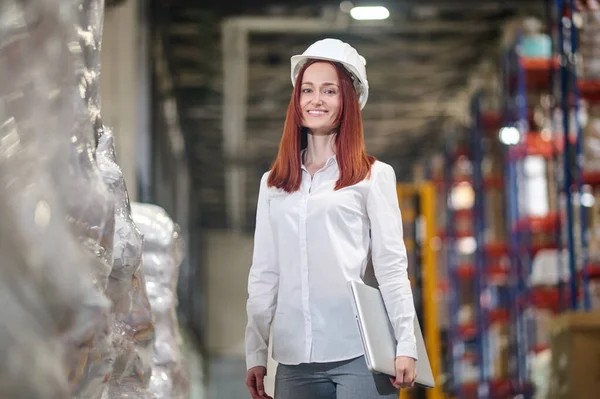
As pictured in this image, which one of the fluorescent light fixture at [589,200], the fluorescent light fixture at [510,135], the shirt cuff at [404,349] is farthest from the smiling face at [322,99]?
the fluorescent light fixture at [510,135]

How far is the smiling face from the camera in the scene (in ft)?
8.95

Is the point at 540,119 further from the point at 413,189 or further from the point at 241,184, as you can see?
the point at 241,184

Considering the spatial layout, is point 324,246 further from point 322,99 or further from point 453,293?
point 453,293

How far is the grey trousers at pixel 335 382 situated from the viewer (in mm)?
2590

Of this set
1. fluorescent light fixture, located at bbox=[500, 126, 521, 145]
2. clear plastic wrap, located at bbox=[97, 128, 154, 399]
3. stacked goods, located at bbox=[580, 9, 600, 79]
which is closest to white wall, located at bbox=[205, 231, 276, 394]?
fluorescent light fixture, located at bbox=[500, 126, 521, 145]

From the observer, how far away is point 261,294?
2746 millimetres

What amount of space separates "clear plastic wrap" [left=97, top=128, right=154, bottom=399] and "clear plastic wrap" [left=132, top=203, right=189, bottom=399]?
0.57m

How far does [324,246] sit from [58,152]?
0.99 metres

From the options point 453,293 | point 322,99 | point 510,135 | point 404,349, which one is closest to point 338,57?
point 322,99

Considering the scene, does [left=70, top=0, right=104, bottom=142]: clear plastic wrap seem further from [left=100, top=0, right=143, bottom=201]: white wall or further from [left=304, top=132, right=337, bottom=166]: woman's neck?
[left=100, top=0, right=143, bottom=201]: white wall

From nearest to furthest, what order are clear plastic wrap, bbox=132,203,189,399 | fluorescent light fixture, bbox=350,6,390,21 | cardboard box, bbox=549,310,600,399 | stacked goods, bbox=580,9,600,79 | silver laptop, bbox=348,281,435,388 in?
1. silver laptop, bbox=348,281,435,388
2. clear plastic wrap, bbox=132,203,189,399
3. cardboard box, bbox=549,310,600,399
4. stacked goods, bbox=580,9,600,79
5. fluorescent light fixture, bbox=350,6,390,21

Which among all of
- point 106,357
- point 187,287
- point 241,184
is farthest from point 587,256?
point 241,184

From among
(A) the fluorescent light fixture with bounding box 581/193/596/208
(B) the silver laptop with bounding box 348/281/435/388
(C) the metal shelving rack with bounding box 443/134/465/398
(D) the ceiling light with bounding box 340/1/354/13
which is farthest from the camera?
(C) the metal shelving rack with bounding box 443/134/465/398

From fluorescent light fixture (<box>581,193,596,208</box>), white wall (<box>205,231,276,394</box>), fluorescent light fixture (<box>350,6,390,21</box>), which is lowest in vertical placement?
white wall (<box>205,231,276,394</box>)
